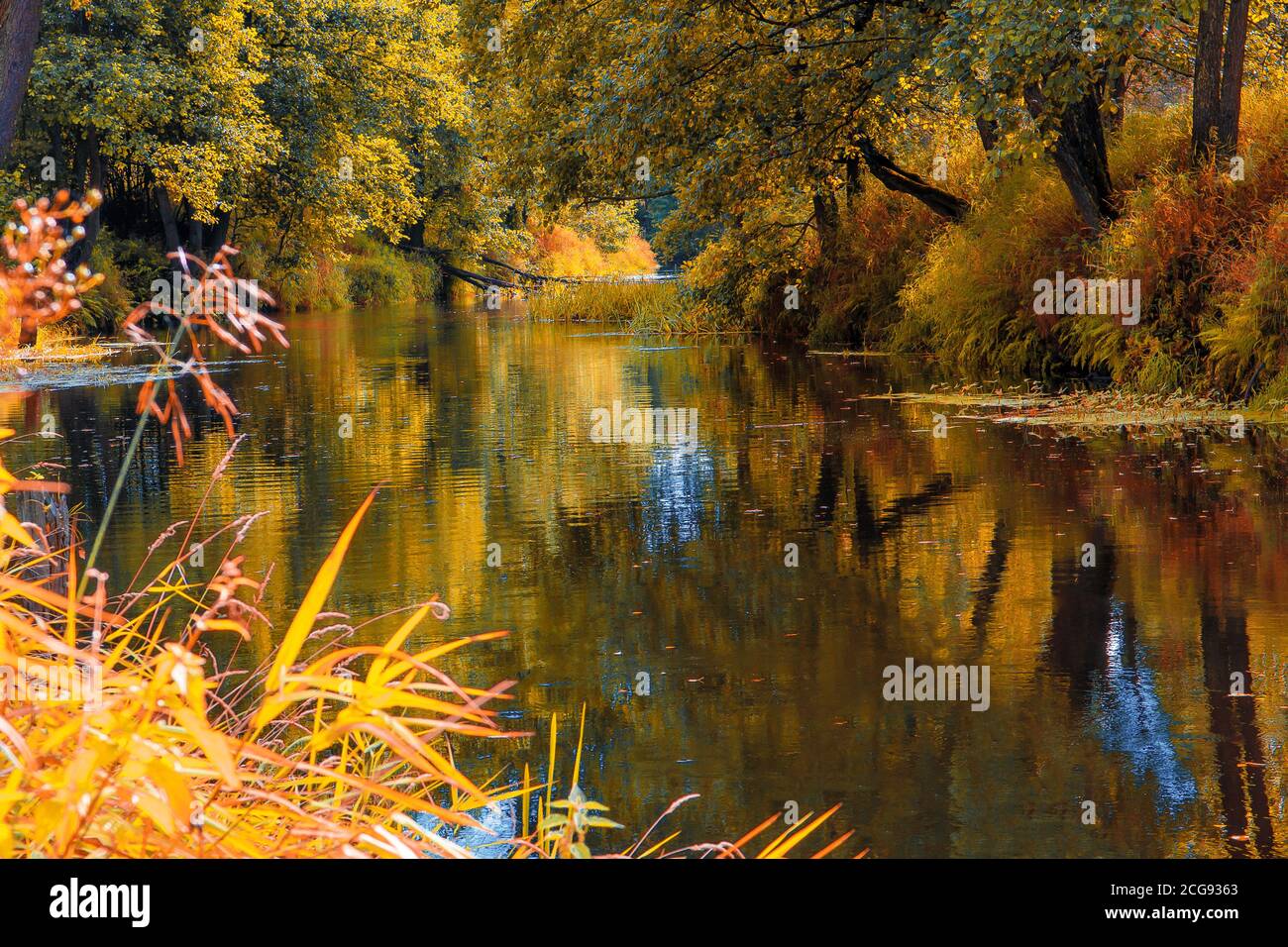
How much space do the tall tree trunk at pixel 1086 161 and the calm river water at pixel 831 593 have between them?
365cm

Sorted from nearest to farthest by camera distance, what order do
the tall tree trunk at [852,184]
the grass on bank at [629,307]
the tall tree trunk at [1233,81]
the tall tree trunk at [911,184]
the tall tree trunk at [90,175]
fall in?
the tall tree trunk at [1233,81], the tall tree trunk at [911,184], the tall tree trunk at [852,184], the grass on bank at [629,307], the tall tree trunk at [90,175]

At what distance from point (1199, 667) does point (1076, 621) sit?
3.31 ft

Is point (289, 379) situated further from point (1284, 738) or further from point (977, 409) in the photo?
point (1284, 738)

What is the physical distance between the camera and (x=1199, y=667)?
279 inches

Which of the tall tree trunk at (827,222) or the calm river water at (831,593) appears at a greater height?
the tall tree trunk at (827,222)

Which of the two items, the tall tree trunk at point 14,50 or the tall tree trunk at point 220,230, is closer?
Result: the tall tree trunk at point 14,50

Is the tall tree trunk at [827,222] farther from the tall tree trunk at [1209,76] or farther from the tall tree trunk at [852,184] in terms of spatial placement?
the tall tree trunk at [1209,76]

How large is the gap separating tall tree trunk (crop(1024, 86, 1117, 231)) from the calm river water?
365cm

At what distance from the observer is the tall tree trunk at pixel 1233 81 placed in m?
17.4

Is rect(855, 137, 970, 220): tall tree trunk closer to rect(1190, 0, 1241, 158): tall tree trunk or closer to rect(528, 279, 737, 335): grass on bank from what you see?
rect(1190, 0, 1241, 158): tall tree trunk

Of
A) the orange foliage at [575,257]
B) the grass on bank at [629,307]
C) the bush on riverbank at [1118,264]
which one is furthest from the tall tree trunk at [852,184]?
the orange foliage at [575,257]

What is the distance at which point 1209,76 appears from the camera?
17.7 meters
